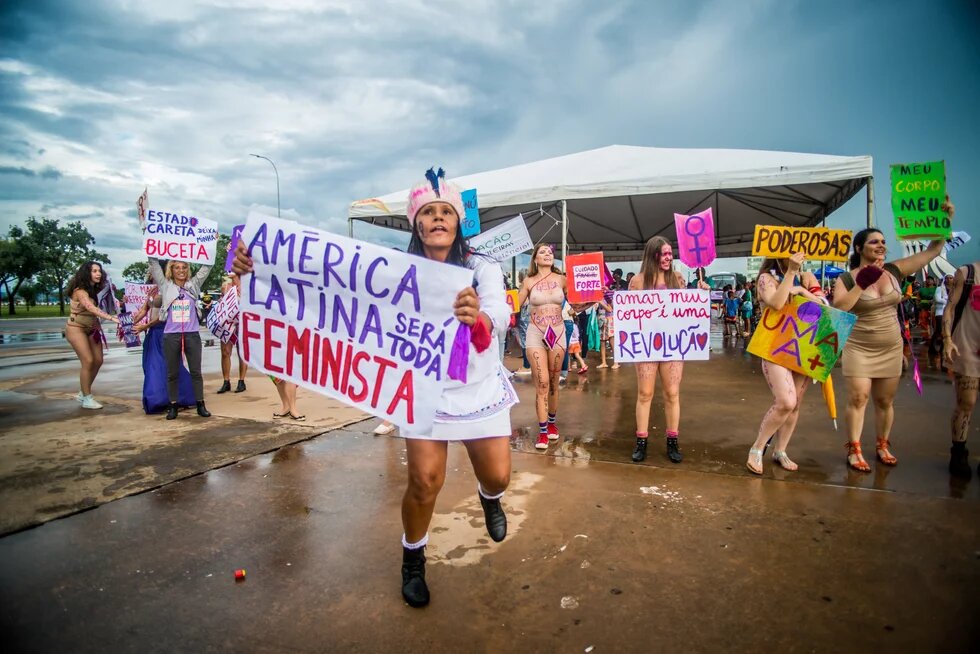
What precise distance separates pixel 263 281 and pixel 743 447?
433cm

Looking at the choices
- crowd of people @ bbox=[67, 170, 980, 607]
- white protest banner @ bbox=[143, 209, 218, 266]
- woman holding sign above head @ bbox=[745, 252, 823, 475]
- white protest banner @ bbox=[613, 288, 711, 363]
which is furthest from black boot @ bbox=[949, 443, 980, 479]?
white protest banner @ bbox=[143, 209, 218, 266]

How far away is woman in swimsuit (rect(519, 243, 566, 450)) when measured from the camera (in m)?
4.69

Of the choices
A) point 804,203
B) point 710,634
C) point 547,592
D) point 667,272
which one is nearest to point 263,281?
point 547,592

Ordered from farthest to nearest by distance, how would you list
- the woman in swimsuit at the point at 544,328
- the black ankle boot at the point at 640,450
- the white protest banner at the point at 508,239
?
the white protest banner at the point at 508,239 → the woman in swimsuit at the point at 544,328 → the black ankle boot at the point at 640,450

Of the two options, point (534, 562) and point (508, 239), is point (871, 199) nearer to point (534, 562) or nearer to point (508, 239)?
point (508, 239)

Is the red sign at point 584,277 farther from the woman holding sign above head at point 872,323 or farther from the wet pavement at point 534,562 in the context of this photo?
the woman holding sign above head at point 872,323

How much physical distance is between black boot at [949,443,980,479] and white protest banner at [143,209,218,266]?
7215 millimetres

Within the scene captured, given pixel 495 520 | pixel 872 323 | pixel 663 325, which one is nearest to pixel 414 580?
pixel 495 520

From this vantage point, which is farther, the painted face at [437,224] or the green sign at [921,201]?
the green sign at [921,201]

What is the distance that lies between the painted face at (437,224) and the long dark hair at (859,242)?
3.46 m

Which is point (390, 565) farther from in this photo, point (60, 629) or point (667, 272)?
point (667, 272)

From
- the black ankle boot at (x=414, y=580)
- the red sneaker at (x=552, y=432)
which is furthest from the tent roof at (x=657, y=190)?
the black ankle boot at (x=414, y=580)

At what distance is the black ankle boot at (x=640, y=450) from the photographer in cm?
435

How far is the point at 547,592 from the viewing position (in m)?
2.44
